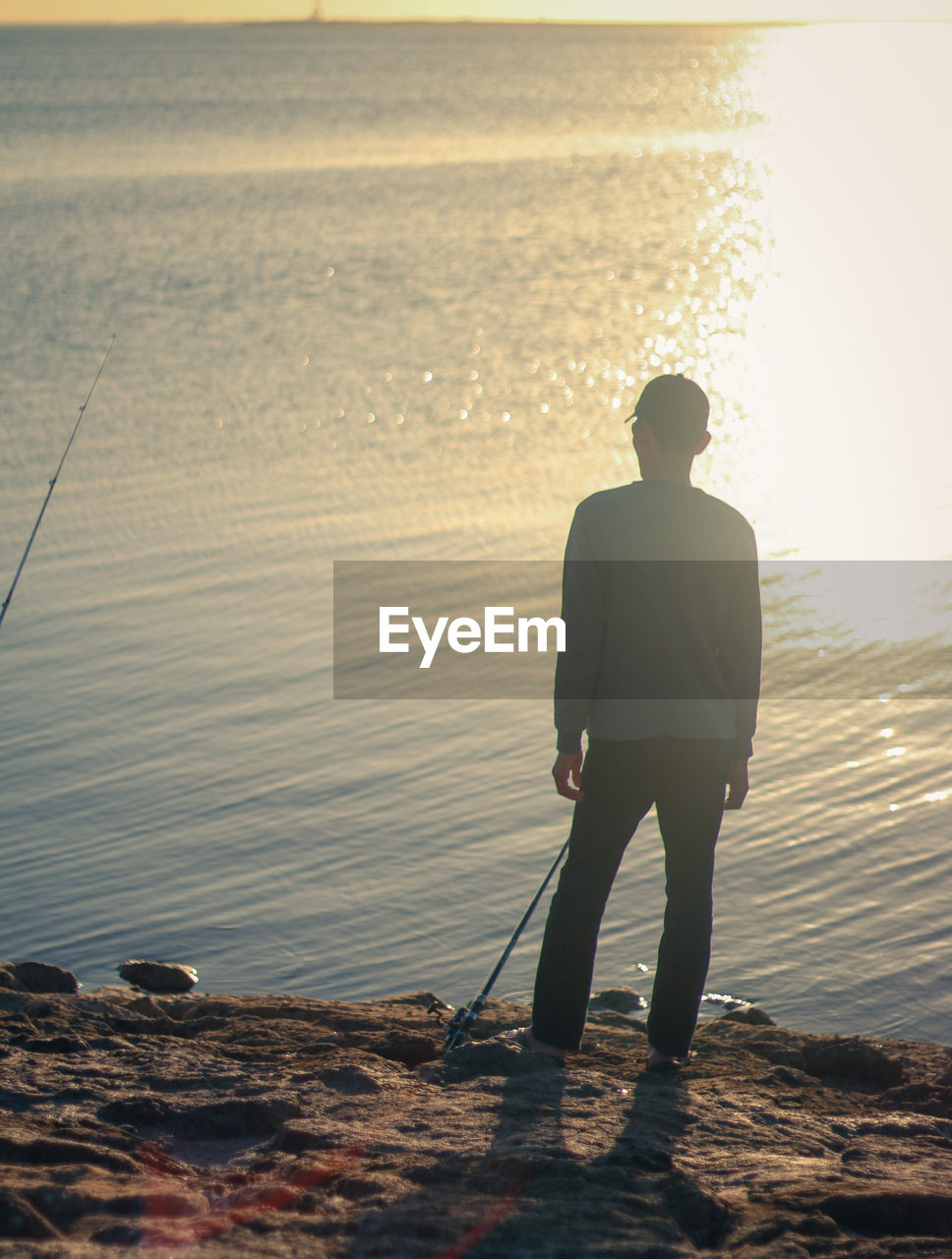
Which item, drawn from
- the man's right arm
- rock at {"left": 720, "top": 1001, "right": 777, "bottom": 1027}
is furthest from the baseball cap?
rock at {"left": 720, "top": 1001, "right": 777, "bottom": 1027}

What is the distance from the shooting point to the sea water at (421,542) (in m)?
5.00

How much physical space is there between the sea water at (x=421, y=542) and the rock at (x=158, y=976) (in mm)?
99

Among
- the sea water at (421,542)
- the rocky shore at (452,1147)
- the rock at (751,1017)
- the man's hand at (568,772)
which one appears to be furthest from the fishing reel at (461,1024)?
the sea water at (421,542)

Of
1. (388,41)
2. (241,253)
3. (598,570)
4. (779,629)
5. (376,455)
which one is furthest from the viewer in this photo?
(388,41)

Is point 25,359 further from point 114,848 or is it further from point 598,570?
point 598,570

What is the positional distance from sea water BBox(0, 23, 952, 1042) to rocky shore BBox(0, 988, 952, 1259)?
3.26ft

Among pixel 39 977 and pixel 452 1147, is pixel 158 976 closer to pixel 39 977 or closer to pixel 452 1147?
pixel 39 977

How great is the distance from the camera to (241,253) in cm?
1823

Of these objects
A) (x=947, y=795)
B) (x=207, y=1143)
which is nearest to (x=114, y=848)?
(x=207, y=1143)

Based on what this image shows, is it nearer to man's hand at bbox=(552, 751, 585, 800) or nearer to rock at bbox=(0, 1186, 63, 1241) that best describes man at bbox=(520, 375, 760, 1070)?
man's hand at bbox=(552, 751, 585, 800)

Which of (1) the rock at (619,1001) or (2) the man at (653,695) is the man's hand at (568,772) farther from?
(1) the rock at (619,1001)

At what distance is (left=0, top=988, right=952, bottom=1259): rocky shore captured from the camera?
2359 millimetres

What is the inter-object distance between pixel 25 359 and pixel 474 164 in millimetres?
18050

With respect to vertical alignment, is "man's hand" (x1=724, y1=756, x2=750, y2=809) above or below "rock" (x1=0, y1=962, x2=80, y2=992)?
above
